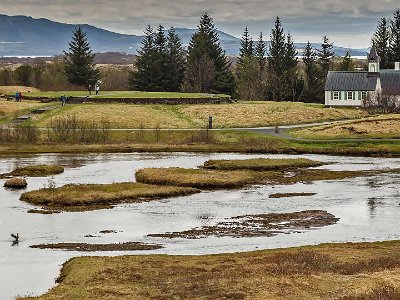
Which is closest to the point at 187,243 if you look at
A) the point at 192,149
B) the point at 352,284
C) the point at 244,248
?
the point at 244,248

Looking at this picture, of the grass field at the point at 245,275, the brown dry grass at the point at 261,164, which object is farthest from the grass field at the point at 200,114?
the grass field at the point at 245,275

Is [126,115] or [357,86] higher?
[357,86]

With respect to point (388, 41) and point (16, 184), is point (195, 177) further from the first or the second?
point (388, 41)

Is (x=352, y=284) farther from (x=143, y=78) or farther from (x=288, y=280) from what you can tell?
(x=143, y=78)

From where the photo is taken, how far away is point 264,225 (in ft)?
169

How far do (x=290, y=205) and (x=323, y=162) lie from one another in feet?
86.5

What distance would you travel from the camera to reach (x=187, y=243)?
1827 inches

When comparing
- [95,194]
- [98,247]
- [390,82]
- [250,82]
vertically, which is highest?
A: [250,82]

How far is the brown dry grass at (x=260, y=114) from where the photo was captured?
113688 mm

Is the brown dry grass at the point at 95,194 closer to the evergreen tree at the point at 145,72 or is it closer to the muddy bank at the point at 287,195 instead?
the muddy bank at the point at 287,195

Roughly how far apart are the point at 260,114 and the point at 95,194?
5931cm

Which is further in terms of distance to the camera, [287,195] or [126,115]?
[126,115]

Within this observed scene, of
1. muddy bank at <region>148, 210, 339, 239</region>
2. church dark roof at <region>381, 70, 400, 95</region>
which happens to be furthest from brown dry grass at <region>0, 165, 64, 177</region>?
church dark roof at <region>381, 70, 400, 95</region>

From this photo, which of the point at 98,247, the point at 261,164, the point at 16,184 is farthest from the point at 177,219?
the point at 261,164
